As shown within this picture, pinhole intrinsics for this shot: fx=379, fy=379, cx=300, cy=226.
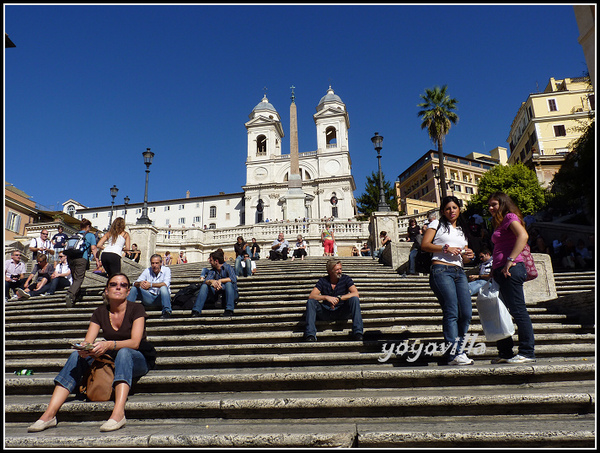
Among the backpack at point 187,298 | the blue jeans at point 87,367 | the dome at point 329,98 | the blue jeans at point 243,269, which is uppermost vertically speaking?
the dome at point 329,98

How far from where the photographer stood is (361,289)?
8062mm

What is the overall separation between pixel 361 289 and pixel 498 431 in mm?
5333

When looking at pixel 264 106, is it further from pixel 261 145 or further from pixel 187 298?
pixel 187 298

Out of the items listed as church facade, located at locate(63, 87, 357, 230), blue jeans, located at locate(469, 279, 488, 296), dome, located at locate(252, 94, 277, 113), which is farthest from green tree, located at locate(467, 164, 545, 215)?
dome, located at locate(252, 94, 277, 113)

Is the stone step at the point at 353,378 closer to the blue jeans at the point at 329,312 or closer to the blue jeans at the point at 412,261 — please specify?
the blue jeans at the point at 329,312

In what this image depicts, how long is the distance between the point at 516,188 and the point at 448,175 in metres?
33.7

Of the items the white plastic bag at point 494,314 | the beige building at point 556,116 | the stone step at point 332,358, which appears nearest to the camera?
the white plastic bag at point 494,314

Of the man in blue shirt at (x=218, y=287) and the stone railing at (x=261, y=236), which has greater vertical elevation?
the stone railing at (x=261, y=236)

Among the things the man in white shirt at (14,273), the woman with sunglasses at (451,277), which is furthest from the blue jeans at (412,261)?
the man in white shirt at (14,273)

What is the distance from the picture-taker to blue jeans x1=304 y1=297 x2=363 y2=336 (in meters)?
5.19

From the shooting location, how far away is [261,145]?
212 feet

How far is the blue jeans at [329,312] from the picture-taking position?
519cm

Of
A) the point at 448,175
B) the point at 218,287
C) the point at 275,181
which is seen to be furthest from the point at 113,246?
the point at 448,175

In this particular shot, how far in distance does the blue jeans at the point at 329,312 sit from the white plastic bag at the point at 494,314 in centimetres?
164
